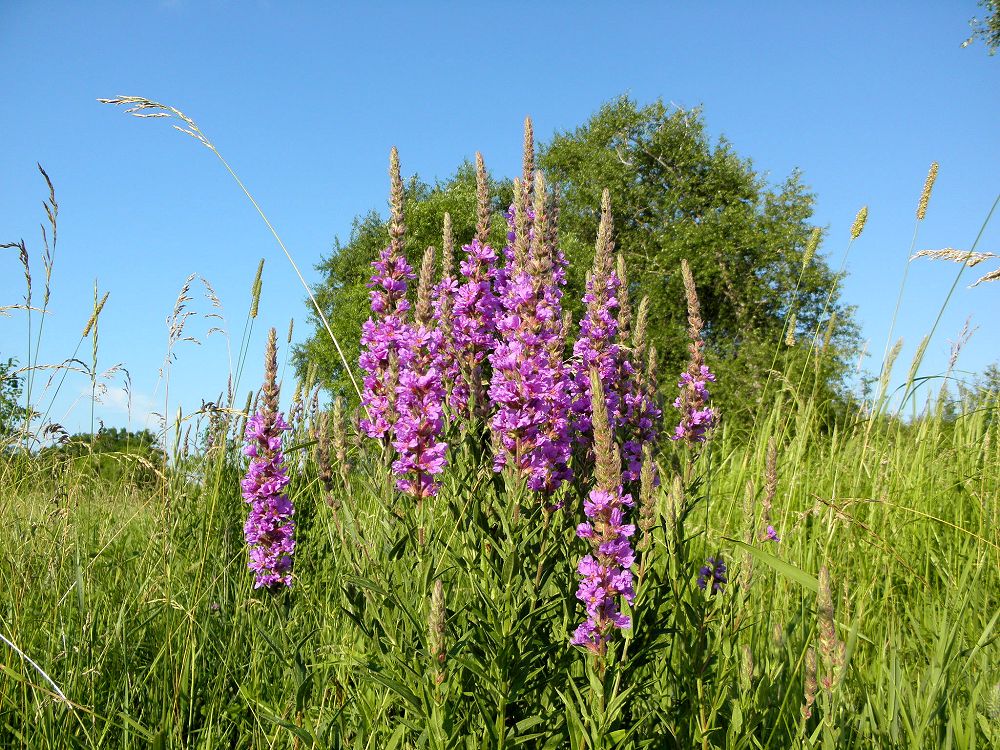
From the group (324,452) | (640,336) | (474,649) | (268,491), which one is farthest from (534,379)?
(268,491)

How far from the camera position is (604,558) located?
1981 millimetres

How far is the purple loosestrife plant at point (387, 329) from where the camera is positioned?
2.68 metres

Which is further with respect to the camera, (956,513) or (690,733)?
(956,513)

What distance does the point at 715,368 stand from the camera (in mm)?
29328

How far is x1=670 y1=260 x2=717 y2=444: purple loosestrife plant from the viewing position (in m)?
3.05

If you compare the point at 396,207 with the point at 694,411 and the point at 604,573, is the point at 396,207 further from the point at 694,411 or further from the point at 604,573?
the point at 604,573

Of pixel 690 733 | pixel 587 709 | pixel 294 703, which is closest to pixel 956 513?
pixel 690 733

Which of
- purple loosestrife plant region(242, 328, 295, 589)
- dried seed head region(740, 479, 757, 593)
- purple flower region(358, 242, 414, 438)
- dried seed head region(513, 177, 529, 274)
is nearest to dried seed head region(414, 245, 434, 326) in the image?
purple flower region(358, 242, 414, 438)

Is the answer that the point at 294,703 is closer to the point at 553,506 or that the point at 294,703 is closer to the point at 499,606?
the point at 499,606

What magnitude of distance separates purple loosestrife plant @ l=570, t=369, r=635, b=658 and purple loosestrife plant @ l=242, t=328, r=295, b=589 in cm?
177

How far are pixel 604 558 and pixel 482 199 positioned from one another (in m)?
1.77

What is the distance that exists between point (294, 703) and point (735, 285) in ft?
106

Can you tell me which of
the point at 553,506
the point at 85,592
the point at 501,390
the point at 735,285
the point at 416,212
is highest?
the point at 416,212

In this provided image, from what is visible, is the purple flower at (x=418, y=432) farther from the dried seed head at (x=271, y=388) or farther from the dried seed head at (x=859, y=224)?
the dried seed head at (x=859, y=224)
